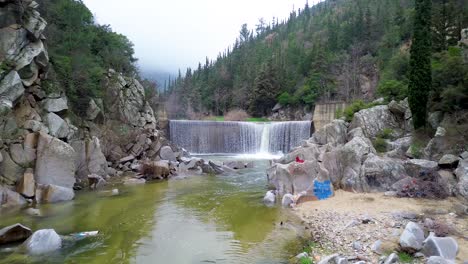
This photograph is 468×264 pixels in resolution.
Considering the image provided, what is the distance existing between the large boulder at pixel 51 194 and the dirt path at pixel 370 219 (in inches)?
377

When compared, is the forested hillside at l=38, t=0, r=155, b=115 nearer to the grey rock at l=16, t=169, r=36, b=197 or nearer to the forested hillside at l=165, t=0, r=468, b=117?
the grey rock at l=16, t=169, r=36, b=197

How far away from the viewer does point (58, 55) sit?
20.5 metres

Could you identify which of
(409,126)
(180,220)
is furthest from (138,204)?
(409,126)

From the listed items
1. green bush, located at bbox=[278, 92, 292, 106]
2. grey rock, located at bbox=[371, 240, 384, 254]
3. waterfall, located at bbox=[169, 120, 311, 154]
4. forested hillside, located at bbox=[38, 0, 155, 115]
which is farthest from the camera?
green bush, located at bbox=[278, 92, 292, 106]

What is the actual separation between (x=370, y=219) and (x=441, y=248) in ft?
9.88

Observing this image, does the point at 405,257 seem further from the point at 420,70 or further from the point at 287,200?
the point at 420,70

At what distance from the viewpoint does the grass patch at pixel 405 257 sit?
7643mm

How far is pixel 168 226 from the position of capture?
11.7 m

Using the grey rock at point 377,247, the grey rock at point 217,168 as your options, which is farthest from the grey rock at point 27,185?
the grey rock at point 377,247

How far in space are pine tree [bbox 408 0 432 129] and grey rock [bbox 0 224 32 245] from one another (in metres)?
18.0

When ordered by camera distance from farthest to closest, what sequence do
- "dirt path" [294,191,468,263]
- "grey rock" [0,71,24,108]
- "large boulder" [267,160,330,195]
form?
"large boulder" [267,160,330,195] < "grey rock" [0,71,24,108] < "dirt path" [294,191,468,263]

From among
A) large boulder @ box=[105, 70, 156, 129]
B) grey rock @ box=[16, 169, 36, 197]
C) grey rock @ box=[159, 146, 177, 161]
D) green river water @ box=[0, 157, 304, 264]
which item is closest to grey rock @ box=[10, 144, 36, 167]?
grey rock @ box=[16, 169, 36, 197]

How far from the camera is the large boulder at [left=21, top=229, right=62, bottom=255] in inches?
357

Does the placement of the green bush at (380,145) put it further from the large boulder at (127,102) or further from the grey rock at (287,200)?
the large boulder at (127,102)
